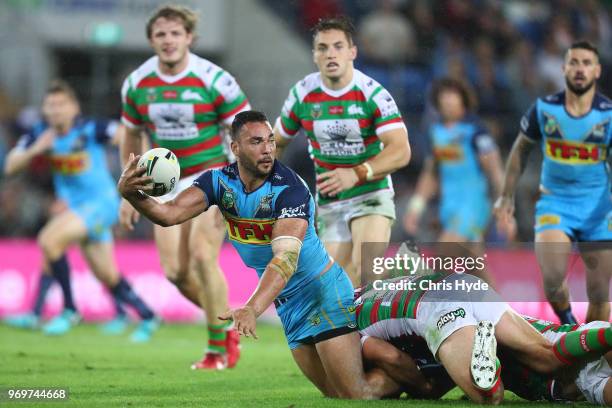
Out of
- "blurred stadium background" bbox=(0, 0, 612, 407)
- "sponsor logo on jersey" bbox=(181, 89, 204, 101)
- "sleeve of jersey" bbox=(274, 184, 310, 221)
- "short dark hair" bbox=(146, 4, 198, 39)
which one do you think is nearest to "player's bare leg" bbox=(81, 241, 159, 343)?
"blurred stadium background" bbox=(0, 0, 612, 407)

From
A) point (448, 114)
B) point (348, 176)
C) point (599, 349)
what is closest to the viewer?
point (599, 349)

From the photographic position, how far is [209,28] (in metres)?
19.8

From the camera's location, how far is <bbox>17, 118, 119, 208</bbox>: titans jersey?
539 inches

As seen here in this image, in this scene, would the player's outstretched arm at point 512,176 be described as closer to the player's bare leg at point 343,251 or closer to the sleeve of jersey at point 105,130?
the player's bare leg at point 343,251

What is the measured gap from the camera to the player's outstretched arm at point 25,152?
1312 centimetres

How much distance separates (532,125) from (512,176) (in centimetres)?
48

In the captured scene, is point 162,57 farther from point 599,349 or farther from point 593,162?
point 599,349

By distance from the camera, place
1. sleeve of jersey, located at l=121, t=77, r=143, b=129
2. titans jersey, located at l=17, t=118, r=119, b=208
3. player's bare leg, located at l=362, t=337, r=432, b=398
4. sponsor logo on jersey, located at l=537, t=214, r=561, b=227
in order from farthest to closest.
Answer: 1. titans jersey, located at l=17, t=118, r=119, b=208
2. sleeve of jersey, located at l=121, t=77, r=143, b=129
3. sponsor logo on jersey, located at l=537, t=214, r=561, b=227
4. player's bare leg, located at l=362, t=337, r=432, b=398

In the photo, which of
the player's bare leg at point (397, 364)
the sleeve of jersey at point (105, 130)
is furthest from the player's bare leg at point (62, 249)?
the player's bare leg at point (397, 364)

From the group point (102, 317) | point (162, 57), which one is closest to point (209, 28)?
point (102, 317)

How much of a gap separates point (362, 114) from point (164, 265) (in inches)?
89.7

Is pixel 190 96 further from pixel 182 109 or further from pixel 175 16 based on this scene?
pixel 175 16

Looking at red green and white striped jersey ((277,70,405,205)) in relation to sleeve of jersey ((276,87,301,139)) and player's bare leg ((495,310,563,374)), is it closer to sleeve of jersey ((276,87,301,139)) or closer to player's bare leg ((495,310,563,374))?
sleeve of jersey ((276,87,301,139))

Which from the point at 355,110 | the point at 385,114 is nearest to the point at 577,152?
the point at 385,114
